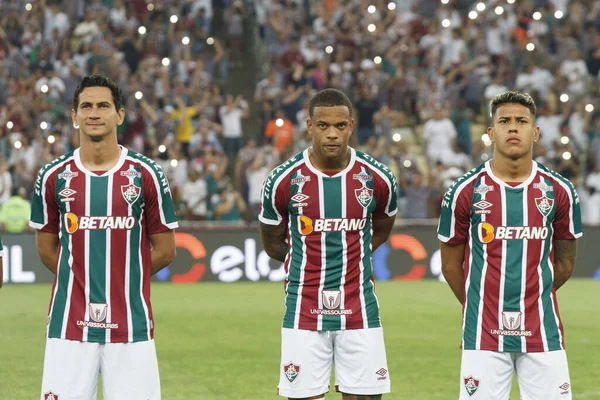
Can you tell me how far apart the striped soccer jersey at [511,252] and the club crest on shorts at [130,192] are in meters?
1.77

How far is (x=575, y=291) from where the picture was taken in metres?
19.5

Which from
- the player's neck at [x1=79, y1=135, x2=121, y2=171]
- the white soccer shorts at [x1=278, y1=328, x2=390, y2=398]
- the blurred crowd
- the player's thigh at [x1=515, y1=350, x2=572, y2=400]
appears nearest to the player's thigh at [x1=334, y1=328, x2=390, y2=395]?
the white soccer shorts at [x1=278, y1=328, x2=390, y2=398]

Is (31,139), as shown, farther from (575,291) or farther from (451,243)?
(451,243)

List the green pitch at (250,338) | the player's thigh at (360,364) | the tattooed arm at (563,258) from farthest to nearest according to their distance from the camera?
the green pitch at (250,338) → the player's thigh at (360,364) → the tattooed arm at (563,258)

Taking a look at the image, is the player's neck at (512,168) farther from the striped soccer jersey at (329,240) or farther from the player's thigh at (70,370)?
the player's thigh at (70,370)

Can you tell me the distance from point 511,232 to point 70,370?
2.54m

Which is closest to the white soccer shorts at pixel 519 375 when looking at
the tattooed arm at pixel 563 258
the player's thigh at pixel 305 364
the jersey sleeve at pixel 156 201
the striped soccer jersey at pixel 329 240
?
the tattooed arm at pixel 563 258

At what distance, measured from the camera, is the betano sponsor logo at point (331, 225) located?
23.9 ft

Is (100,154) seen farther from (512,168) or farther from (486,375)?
(486,375)

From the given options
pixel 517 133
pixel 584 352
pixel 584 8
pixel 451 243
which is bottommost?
pixel 584 352

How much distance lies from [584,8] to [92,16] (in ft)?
36.8

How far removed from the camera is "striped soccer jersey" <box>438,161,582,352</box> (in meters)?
6.76

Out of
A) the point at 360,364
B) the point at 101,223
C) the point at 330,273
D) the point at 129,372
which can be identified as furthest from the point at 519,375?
the point at 101,223

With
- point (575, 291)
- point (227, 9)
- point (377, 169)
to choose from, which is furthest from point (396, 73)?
point (377, 169)
